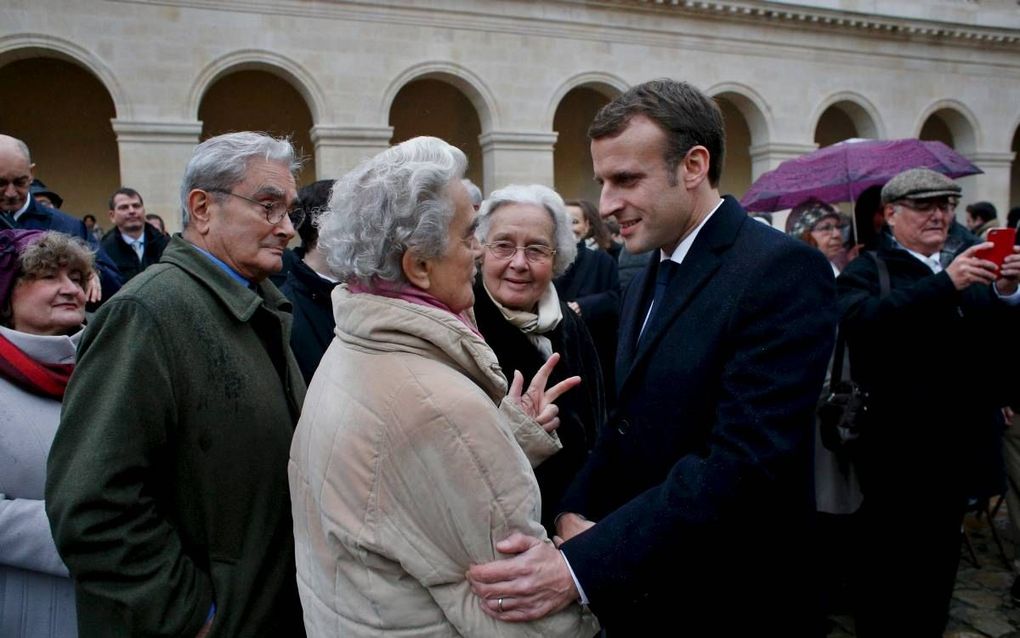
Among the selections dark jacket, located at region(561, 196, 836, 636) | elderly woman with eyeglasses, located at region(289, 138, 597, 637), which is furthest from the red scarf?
dark jacket, located at region(561, 196, 836, 636)

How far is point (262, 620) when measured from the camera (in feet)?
6.31

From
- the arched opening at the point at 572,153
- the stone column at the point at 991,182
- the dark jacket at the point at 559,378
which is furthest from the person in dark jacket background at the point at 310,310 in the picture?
the stone column at the point at 991,182

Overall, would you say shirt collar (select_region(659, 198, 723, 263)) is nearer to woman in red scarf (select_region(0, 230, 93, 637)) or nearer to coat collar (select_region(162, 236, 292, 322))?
coat collar (select_region(162, 236, 292, 322))

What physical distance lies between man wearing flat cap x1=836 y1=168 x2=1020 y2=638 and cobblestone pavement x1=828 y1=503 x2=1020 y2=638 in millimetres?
800

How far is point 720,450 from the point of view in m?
1.67

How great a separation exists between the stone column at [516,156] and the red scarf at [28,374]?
43.6 ft

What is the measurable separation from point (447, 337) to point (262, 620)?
1030mm

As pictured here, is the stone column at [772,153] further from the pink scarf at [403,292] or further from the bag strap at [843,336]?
the pink scarf at [403,292]

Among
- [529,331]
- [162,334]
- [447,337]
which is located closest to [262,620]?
[162,334]

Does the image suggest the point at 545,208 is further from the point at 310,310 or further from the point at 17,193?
the point at 17,193

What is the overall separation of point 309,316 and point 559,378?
3.65 feet

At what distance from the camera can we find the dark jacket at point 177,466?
1734 mm

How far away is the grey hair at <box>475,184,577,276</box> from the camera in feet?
9.65

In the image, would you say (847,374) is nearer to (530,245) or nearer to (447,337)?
(530,245)
